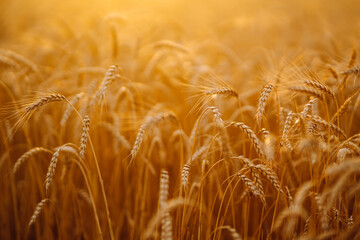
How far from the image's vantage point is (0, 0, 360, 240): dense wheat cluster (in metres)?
1.29

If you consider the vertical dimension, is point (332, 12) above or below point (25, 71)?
above

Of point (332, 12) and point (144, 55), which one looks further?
point (332, 12)

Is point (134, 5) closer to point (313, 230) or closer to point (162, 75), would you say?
point (162, 75)

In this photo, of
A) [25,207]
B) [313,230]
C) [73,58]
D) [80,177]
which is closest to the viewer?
[313,230]

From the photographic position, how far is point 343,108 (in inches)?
58.7

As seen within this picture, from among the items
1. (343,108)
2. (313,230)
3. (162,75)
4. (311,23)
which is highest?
(311,23)

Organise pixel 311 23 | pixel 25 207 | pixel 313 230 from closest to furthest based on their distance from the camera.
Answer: pixel 313 230 < pixel 25 207 < pixel 311 23

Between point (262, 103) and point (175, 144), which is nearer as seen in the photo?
point (262, 103)

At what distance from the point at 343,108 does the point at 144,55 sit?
9.30ft

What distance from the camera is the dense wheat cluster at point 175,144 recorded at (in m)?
1.29

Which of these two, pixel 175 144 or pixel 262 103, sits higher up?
pixel 262 103

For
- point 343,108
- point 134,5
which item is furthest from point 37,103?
point 134,5

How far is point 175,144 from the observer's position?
7.76 feet

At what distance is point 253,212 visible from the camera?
1.94 meters
